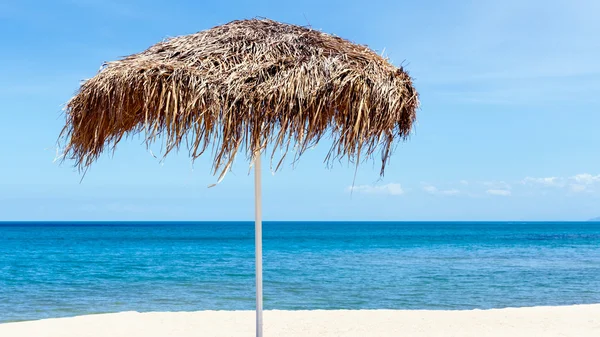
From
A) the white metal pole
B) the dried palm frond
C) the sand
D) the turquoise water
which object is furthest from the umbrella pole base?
the turquoise water

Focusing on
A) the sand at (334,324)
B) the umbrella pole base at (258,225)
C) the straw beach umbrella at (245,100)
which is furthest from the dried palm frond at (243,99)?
the sand at (334,324)

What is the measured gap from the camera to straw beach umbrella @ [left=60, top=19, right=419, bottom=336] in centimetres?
370

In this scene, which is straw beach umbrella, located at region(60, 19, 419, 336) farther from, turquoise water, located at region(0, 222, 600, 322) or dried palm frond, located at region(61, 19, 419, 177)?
turquoise water, located at region(0, 222, 600, 322)

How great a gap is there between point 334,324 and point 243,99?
4.83 meters

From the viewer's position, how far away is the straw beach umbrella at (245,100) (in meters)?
3.70

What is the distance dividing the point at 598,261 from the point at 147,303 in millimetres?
17425

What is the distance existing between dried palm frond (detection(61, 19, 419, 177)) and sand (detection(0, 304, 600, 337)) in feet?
12.2

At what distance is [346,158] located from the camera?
3.95 meters

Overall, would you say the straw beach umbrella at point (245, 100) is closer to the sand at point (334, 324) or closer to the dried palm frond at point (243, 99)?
the dried palm frond at point (243, 99)

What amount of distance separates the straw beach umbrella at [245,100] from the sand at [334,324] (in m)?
3.38

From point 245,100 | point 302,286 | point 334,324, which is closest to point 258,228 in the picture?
point 245,100

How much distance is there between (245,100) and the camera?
3.67 m

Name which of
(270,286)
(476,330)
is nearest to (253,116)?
(476,330)

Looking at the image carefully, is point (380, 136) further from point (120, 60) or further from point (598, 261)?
point (598, 261)
